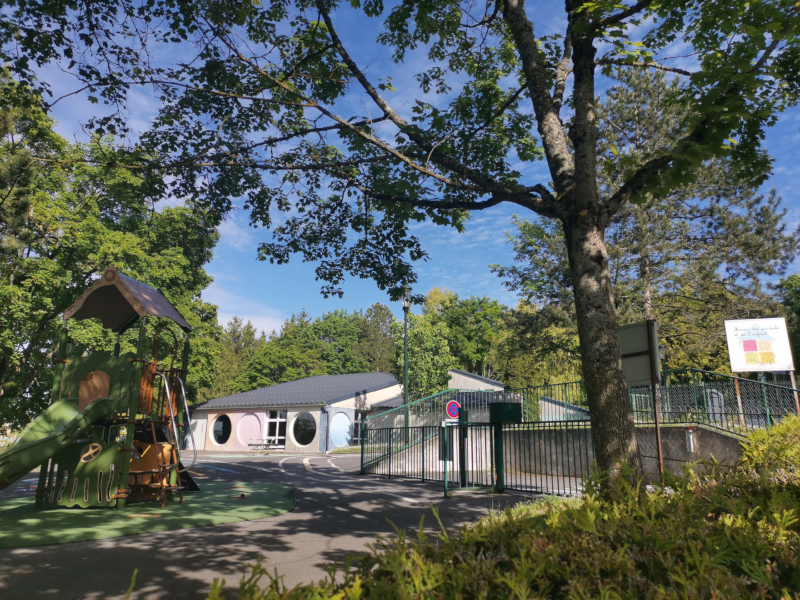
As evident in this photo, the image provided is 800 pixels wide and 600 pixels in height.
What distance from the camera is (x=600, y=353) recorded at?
548 centimetres

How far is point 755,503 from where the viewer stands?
359 centimetres

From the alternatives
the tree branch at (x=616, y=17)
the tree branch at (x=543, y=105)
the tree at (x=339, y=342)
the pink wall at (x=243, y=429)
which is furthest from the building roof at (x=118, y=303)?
the tree at (x=339, y=342)

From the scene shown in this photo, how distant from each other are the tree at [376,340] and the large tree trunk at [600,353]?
73.8 m

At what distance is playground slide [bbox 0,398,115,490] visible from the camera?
780 cm

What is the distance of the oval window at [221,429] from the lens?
38.5 metres

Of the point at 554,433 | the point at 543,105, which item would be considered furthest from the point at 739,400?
the point at 543,105

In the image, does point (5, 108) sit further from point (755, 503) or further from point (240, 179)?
point (755, 503)

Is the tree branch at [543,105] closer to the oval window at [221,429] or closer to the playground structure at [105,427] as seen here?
the playground structure at [105,427]

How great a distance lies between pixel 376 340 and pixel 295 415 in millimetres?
50680

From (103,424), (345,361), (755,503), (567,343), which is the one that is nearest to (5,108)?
(103,424)

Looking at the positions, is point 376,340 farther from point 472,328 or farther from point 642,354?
point 642,354

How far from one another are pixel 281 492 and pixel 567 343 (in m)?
20.8

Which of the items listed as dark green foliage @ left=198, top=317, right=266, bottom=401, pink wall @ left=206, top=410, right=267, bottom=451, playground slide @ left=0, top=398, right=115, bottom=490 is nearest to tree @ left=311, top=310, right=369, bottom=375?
dark green foliage @ left=198, top=317, right=266, bottom=401

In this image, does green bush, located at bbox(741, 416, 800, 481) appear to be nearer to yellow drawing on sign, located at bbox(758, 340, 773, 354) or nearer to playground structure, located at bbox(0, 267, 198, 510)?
playground structure, located at bbox(0, 267, 198, 510)
